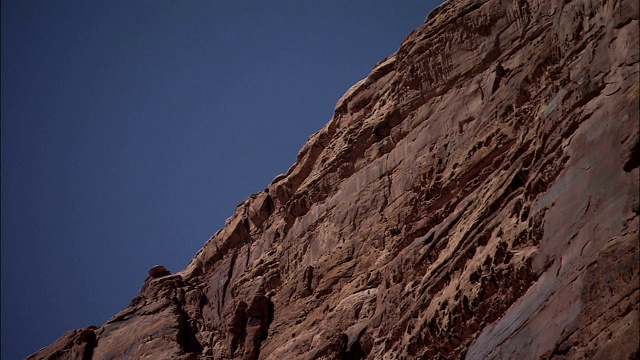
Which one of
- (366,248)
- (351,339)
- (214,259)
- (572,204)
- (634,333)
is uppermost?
(214,259)

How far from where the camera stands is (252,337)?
152 ft

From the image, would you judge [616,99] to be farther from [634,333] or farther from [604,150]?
[634,333]

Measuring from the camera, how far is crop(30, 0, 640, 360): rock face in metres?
23.7

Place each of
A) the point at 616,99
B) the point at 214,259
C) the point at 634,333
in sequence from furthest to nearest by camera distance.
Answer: the point at 214,259, the point at 616,99, the point at 634,333

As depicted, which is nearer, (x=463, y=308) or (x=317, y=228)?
(x=463, y=308)

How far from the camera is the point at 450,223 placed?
111 feet

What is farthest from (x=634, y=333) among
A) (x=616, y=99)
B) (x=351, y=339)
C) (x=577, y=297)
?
(x=351, y=339)

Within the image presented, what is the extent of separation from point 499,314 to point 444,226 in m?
6.82

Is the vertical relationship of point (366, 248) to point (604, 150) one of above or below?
above

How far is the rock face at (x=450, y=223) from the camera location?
934 inches

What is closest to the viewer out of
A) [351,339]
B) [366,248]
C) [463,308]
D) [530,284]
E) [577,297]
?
[577,297]

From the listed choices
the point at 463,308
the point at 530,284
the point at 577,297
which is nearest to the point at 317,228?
the point at 463,308

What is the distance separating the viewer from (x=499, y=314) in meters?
27.8

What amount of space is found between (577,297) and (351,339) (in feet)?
51.1
